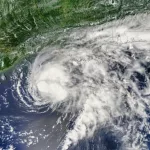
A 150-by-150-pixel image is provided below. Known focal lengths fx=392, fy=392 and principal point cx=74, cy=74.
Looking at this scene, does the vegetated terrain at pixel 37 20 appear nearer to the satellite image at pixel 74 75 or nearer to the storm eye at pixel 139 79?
the satellite image at pixel 74 75

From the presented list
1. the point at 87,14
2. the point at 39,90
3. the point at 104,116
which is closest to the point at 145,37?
the point at 87,14

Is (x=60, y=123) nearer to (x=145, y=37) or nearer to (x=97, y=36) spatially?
(x=97, y=36)

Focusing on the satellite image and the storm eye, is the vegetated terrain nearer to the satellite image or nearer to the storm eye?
the satellite image

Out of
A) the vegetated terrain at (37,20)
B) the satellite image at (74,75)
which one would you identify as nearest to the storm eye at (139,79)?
the satellite image at (74,75)

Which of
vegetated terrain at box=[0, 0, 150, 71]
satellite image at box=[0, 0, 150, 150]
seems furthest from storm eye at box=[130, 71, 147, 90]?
vegetated terrain at box=[0, 0, 150, 71]

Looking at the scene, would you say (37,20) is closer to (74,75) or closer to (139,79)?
(74,75)

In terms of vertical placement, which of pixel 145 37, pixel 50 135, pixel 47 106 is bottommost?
pixel 50 135

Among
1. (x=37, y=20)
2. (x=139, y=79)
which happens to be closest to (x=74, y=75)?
(x=139, y=79)
